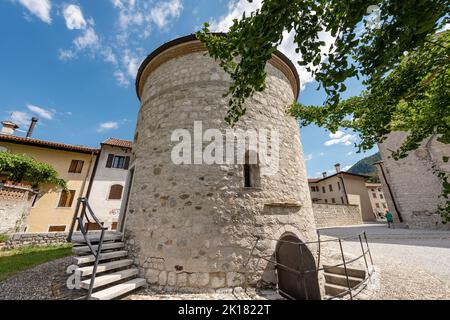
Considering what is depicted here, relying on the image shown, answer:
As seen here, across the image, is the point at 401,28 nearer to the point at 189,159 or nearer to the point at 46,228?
the point at 189,159

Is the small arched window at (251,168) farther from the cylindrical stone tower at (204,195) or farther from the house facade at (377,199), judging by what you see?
the house facade at (377,199)

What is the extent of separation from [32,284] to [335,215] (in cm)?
2217

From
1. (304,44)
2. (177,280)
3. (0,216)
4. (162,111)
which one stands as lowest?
(177,280)

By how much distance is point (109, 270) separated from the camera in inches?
173

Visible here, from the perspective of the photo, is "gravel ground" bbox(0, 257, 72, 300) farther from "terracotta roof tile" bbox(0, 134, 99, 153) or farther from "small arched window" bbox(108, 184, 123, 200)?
"terracotta roof tile" bbox(0, 134, 99, 153)

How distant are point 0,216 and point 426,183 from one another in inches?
1177

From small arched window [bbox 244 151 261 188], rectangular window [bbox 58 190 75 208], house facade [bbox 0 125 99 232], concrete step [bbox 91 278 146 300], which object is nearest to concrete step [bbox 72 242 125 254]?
concrete step [bbox 91 278 146 300]

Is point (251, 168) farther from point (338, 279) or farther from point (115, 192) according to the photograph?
point (115, 192)

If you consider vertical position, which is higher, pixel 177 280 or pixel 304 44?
pixel 304 44

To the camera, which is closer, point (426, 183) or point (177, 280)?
point (177, 280)

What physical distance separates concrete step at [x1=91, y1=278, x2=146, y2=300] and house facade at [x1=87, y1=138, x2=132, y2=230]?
531 inches

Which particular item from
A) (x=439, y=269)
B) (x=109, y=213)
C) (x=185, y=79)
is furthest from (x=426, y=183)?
(x=109, y=213)
